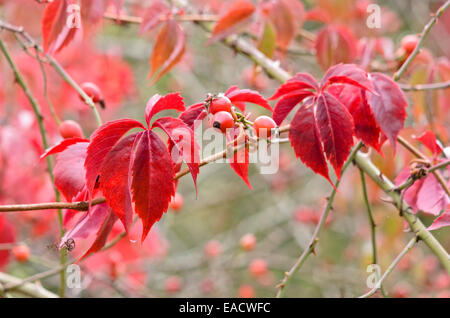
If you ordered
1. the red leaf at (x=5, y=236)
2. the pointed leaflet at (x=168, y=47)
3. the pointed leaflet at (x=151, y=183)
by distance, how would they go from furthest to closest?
the red leaf at (x=5, y=236) → the pointed leaflet at (x=168, y=47) → the pointed leaflet at (x=151, y=183)

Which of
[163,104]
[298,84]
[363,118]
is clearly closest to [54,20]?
[163,104]

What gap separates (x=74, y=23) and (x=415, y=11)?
242 cm

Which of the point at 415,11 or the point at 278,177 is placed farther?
the point at 415,11

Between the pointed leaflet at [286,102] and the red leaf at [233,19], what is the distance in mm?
408

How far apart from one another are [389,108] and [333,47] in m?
0.54

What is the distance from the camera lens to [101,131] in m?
→ 0.55

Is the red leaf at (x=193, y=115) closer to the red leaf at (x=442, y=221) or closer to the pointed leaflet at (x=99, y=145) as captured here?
the pointed leaflet at (x=99, y=145)

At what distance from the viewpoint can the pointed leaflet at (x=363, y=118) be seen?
68 cm

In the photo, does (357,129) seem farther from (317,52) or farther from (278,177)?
(278,177)

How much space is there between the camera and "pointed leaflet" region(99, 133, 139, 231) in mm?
542

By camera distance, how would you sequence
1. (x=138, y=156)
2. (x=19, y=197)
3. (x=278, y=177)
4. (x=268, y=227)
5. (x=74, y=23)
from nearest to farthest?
(x=138, y=156) < (x=74, y=23) < (x=19, y=197) < (x=278, y=177) < (x=268, y=227)

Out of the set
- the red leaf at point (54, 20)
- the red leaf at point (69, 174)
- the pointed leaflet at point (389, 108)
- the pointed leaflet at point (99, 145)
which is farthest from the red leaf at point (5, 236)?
the pointed leaflet at point (389, 108)
